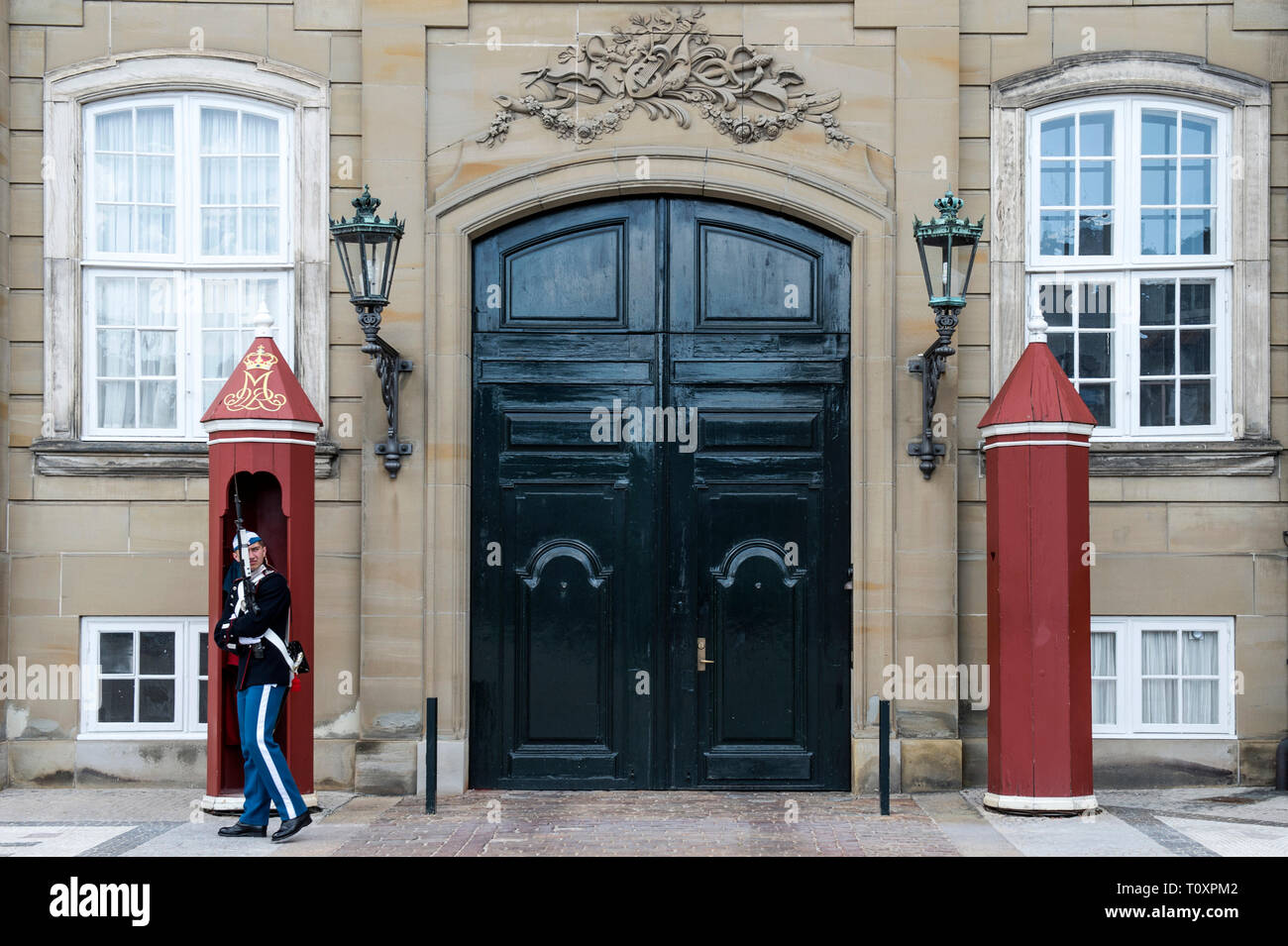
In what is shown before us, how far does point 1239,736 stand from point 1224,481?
6.25ft

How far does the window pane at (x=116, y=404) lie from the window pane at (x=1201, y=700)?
27.2 ft

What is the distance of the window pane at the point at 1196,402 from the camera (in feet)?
37.5

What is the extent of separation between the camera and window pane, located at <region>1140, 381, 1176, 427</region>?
449 inches

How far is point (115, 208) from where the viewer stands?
11516 millimetres

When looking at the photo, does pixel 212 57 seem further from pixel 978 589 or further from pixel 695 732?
pixel 978 589

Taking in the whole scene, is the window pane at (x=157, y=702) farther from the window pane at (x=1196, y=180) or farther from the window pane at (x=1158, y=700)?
the window pane at (x=1196, y=180)

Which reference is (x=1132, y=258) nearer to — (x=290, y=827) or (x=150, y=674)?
(x=290, y=827)

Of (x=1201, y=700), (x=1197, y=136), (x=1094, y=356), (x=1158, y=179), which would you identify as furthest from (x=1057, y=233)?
(x=1201, y=700)

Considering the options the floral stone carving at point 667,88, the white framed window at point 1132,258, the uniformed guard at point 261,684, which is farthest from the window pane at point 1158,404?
the uniformed guard at point 261,684

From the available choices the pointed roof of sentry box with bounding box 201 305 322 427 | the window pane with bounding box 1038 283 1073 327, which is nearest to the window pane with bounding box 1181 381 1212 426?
the window pane with bounding box 1038 283 1073 327

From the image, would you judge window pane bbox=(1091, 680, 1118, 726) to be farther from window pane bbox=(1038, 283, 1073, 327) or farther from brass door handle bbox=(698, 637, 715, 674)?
brass door handle bbox=(698, 637, 715, 674)

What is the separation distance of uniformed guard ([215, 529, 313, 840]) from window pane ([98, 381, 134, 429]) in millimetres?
2803

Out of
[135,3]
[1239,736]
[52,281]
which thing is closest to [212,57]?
[135,3]

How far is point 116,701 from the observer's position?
37.3 ft
